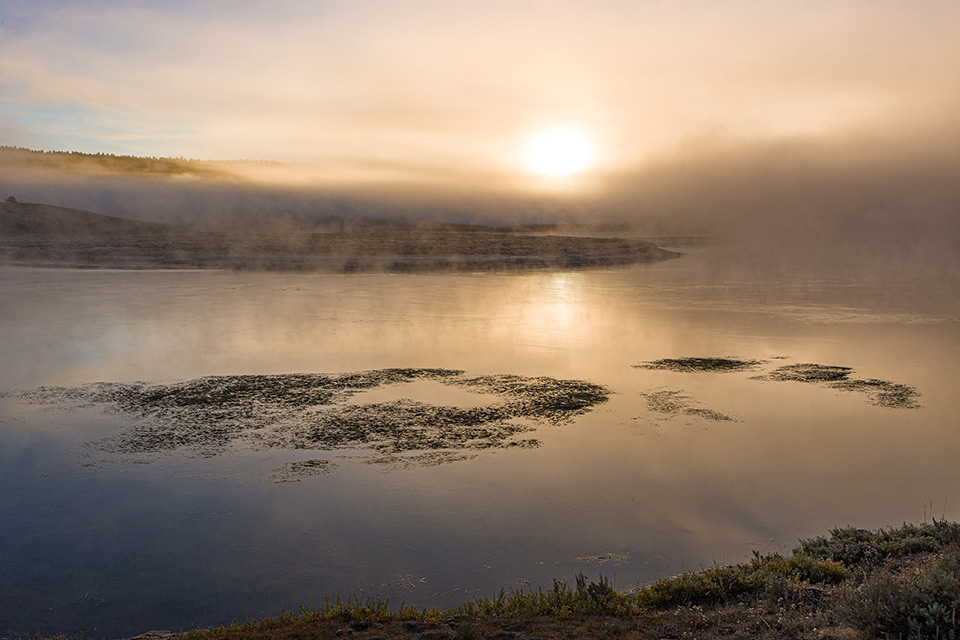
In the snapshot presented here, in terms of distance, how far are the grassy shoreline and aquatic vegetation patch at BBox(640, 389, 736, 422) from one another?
18.4 ft

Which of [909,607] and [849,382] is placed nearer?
[909,607]

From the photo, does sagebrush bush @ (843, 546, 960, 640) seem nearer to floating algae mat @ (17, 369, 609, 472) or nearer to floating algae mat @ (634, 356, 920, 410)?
floating algae mat @ (17, 369, 609, 472)

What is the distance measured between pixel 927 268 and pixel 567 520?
5896 centimetres

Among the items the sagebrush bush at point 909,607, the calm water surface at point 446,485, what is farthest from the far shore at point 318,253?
the sagebrush bush at point 909,607

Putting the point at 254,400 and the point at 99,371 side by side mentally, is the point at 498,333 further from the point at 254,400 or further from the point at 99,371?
the point at 99,371

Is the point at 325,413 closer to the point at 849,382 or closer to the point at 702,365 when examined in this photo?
the point at 702,365

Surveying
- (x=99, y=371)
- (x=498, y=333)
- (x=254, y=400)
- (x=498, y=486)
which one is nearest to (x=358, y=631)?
(x=498, y=486)

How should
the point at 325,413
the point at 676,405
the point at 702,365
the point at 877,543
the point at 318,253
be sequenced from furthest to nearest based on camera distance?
the point at 318,253, the point at 702,365, the point at 676,405, the point at 325,413, the point at 877,543

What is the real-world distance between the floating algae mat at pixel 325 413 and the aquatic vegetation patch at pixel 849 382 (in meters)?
4.86

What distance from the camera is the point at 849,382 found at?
49.2ft

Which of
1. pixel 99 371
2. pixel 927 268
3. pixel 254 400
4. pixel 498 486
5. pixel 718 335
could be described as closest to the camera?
pixel 498 486

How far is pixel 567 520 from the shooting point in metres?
8.18

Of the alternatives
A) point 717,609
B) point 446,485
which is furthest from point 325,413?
point 717,609

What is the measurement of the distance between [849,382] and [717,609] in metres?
11.0
